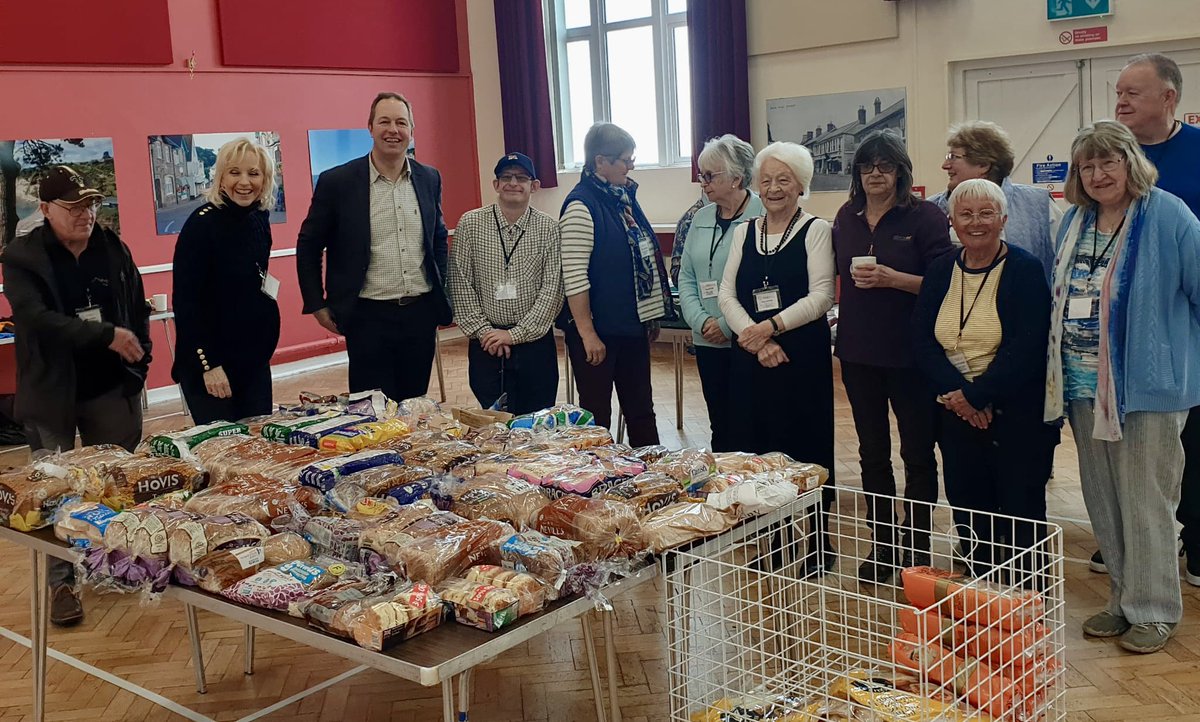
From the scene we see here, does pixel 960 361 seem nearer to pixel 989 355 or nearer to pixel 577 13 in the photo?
pixel 989 355

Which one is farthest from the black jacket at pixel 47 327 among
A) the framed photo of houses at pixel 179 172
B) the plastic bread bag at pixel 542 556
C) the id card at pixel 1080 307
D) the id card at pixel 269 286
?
the framed photo of houses at pixel 179 172

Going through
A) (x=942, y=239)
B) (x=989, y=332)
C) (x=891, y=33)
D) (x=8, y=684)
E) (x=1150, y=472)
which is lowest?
(x=8, y=684)

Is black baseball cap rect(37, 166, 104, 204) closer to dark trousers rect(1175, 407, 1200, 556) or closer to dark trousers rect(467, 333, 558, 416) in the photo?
dark trousers rect(467, 333, 558, 416)

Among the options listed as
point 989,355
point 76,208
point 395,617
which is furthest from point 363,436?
point 989,355


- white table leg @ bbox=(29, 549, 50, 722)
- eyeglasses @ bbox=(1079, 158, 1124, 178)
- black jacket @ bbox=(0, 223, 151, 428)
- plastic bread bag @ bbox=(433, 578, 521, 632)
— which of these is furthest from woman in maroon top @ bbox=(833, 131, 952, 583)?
black jacket @ bbox=(0, 223, 151, 428)

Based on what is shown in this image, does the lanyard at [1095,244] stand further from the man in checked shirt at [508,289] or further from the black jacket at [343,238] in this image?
the black jacket at [343,238]

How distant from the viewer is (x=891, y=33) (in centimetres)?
784

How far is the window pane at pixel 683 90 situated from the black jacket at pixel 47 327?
6.18 metres

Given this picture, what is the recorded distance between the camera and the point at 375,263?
4.03 m

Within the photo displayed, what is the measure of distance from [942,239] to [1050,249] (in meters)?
0.46

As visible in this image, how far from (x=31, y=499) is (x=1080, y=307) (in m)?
2.68

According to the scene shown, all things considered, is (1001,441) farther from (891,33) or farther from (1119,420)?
(891,33)

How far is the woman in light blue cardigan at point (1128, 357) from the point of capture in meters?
2.93

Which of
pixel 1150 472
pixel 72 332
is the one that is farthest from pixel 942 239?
pixel 72 332
